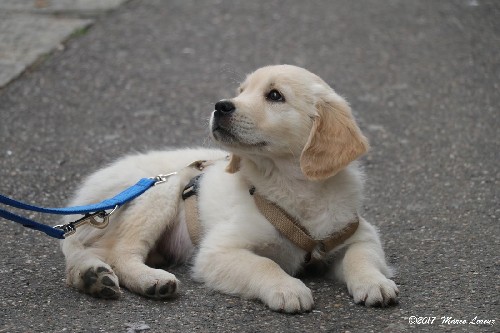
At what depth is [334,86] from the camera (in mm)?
7645

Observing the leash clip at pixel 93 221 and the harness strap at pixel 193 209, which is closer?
the leash clip at pixel 93 221

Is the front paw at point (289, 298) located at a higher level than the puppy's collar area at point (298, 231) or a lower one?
lower

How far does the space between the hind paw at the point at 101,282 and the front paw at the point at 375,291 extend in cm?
107

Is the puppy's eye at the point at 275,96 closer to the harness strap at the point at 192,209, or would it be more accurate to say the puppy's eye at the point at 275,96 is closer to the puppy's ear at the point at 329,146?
the puppy's ear at the point at 329,146

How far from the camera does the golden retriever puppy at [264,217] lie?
12.7ft

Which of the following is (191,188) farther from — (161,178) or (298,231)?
(298,231)

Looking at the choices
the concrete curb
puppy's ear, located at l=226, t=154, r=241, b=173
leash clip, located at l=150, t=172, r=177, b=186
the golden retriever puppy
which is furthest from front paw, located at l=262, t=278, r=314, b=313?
the concrete curb

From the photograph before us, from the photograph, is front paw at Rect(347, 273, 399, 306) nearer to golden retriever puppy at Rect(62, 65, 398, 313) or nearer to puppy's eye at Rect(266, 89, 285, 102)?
golden retriever puppy at Rect(62, 65, 398, 313)

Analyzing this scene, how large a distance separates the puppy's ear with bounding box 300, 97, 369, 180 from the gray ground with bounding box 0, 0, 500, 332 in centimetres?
56

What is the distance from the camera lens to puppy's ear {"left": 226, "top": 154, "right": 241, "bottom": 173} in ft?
14.2

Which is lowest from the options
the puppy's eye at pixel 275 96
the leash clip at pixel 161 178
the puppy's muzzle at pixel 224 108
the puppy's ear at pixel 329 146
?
the leash clip at pixel 161 178

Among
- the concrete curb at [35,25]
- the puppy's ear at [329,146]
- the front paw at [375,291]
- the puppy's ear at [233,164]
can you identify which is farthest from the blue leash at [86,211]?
the concrete curb at [35,25]

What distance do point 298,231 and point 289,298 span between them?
0.44 m

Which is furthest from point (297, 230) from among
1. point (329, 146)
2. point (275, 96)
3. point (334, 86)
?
point (334, 86)
